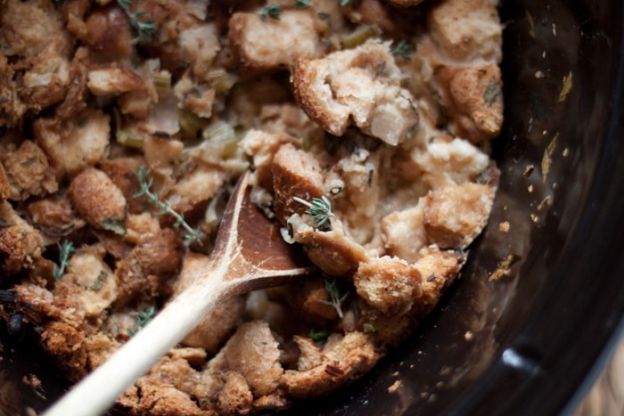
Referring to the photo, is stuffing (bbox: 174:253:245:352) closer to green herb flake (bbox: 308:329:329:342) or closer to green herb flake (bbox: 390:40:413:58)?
green herb flake (bbox: 308:329:329:342)

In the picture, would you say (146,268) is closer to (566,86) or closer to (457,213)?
(457,213)

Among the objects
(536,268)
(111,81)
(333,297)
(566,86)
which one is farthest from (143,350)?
(566,86)

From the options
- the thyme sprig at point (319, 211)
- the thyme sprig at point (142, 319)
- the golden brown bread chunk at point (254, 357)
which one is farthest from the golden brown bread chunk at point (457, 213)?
the thyme sprig at point (142, 319)

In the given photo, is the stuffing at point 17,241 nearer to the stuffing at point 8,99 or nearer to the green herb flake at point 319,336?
the stuffing at point 8,99

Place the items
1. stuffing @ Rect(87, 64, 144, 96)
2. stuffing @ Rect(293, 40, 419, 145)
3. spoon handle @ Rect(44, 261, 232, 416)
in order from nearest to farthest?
spoon handle @ Rect(44, 261, 232, 416) < stuffing @ Rect(293, 40, 419, 145) < stuffing @ Rect(87, 64, 144, 96)

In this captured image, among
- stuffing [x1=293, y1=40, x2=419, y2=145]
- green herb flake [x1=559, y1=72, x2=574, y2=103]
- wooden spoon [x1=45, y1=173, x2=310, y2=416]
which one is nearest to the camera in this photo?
wooden spoon [x1=45, y1=173, x2=310, y2=416]

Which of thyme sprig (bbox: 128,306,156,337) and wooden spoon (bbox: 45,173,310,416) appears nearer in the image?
wooden spoon (bbox: 45,173,310,416)

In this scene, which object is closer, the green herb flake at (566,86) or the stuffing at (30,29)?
the green herb flake at (566,86)

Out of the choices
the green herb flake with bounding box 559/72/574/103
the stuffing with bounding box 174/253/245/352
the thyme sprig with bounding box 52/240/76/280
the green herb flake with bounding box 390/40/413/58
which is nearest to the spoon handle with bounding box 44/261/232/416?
the stuffing with bounding box 174/253/245/352

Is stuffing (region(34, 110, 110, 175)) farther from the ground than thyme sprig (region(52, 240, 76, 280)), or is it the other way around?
stuffing (region(34, 110, 110, 175))
